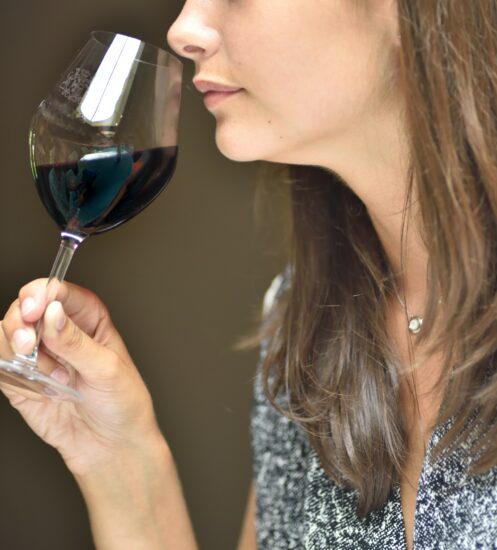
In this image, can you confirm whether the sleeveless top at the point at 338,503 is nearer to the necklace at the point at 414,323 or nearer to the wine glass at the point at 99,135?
the necklace at the point at 414,323

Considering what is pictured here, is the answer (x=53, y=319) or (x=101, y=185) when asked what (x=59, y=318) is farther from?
(x=101, y=185)

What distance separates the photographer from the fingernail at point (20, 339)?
3.73 ft

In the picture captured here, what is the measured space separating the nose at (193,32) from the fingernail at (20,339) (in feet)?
1.31

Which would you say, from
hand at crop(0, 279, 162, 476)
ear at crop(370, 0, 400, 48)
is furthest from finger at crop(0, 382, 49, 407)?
ear at crop(370, 0, 400, 48)

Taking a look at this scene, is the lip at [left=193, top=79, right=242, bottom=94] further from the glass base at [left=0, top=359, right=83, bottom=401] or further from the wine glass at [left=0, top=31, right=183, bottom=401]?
the glass base at [left=0, top=359, right=83, bottom=401]

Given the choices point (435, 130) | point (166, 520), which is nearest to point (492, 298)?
point (435, 130)

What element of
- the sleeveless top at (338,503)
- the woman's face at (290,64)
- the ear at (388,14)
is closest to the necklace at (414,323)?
the sleeveless top at (338,503)

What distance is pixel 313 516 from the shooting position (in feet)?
4.64

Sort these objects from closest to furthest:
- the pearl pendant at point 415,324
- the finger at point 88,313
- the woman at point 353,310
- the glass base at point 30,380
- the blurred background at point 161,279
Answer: the glass base at point 30,380
the woman at point 353,310
the finger at point 88,313
the pearl pendant at point 415,324
the blurred background at point 161,279

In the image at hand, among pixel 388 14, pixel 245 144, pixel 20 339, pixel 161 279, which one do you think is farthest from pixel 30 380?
pixel 161 279

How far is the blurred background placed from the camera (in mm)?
2203

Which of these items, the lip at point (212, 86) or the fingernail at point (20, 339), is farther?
the lip at point (212, 86)

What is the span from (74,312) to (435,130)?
→ 21.4 inches

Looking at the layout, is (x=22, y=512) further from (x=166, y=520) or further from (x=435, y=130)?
(x=435, y=130)
